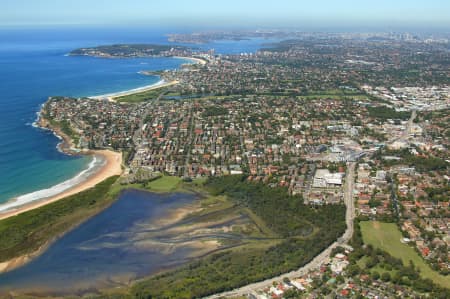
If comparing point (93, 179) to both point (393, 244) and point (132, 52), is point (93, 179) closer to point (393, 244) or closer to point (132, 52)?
point (393, 244)

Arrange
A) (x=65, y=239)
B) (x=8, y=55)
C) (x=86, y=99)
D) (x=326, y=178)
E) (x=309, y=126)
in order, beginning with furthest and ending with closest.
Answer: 1. (x=8, y=55)
2. (x=86, y=99)
3. (x=309, y=126)
4. (x=326, y=178)
5. (x=65, y=239)


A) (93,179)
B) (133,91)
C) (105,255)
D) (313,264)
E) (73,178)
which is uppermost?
(133,91)

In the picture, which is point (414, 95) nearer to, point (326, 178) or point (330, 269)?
point (326, 178)

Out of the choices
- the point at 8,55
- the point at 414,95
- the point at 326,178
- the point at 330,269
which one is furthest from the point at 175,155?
the point at 8,55

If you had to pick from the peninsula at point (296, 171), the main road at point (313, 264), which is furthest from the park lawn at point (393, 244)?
the main road at point (313, 264)

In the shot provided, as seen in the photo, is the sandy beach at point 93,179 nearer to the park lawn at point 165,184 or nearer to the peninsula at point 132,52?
the park lawn at point 165,184

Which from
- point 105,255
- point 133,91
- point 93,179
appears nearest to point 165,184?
point 93,179
